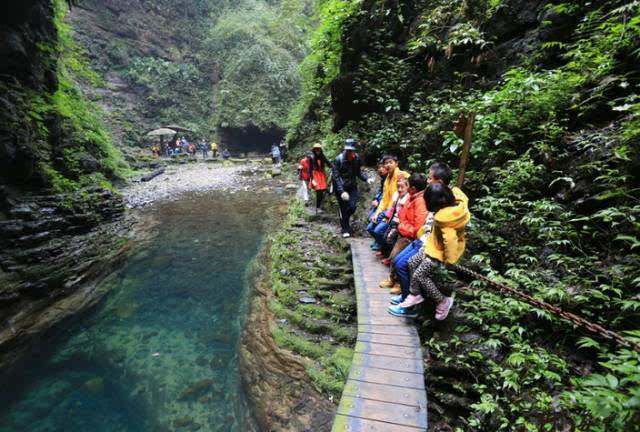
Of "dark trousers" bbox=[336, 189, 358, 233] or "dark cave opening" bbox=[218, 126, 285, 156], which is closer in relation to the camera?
"dark trousers" bbox=[336, 189, 358, 233]

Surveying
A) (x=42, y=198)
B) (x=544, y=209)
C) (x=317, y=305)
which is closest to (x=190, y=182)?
(x=42, y=198)

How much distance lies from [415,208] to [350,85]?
736cm

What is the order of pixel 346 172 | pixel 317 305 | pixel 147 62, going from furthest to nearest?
pixel 147 62, pixel 346 172, pixel 317 305

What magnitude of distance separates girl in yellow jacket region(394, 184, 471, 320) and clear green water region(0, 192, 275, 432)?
11.0 feet

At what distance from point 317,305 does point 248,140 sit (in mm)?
32019

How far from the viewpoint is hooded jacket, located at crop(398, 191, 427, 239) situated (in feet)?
14.6

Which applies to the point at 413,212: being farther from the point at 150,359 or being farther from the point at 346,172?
the point at 150,359

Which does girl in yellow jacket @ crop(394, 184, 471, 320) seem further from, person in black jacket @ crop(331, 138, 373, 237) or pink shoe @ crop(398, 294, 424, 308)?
person in black jacket @ crop(331, 138, 373, 237)

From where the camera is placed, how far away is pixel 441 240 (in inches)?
144

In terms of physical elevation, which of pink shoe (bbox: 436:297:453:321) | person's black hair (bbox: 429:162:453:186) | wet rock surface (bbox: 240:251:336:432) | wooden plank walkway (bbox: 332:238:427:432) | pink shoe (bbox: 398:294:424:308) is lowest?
wet rock surface (bbox: 240:251:336:432)

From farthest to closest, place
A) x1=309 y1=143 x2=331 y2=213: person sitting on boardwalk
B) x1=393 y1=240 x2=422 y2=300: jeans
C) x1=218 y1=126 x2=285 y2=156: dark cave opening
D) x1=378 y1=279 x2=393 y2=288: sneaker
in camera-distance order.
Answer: x1=218 y1=126 x2=285 y2=156: dark cave opening
x1=309 y1=143 x2=331 y2=213: person sitting on boardwalk
x1=378 y1=279 x2=393 y2=288: sneaker
x1=393 y1=240 x2=422 y2=300: jeans

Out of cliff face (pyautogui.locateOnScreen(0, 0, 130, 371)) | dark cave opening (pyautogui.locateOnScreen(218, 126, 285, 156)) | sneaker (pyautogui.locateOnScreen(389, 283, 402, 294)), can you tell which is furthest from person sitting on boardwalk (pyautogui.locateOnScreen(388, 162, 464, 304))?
dark cave opening (pyautogui.locateOnScreen(218, 126, 285, 156))

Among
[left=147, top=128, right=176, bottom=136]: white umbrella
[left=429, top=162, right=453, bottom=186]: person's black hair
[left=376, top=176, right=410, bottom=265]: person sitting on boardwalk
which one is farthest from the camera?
[left=147, top=128, right=176, bottom=136]: white umbrella

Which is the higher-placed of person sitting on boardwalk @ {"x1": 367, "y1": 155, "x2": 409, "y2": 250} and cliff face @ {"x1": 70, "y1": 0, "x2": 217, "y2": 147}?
cliff face @ {"x1": 70, "y1": 0, "x2": 217, "y2": 147}
